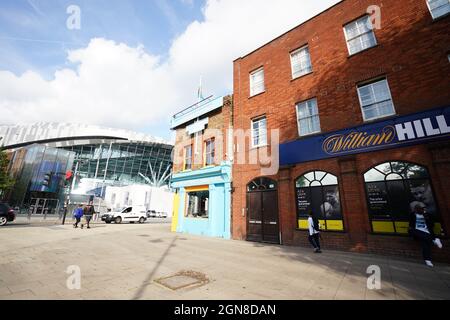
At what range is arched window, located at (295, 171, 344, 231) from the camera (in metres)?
8.99

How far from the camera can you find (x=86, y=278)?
486 centimetres

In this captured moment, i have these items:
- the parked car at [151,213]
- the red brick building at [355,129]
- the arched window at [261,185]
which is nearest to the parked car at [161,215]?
the parked car at [151,213]

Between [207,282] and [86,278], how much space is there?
2857 mm

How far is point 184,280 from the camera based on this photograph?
4910 millimetres

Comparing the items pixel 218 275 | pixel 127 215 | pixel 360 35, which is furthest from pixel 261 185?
pixel 127 215

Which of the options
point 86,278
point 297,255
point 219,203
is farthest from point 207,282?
point 219,203

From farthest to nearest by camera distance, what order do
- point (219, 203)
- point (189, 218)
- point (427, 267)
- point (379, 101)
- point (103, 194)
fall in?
point (103, 194)
point (189, 218)
point (219, 203)
point (379, 101)
point (427, 267)

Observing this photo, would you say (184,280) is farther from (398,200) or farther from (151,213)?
(151,213)

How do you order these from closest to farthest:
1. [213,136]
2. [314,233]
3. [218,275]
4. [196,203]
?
[218,275] < [314,233] < [213,136] < [196,203]

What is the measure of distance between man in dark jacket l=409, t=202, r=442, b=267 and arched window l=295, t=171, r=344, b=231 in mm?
2375

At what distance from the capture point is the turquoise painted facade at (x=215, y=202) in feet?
42.8

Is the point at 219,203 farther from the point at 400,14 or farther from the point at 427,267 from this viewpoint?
the point at 400,14

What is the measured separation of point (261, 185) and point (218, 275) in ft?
22.8

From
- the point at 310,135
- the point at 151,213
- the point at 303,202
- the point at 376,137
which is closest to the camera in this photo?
the point at 376,137
